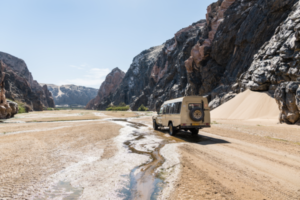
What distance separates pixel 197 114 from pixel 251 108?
61.1 ft

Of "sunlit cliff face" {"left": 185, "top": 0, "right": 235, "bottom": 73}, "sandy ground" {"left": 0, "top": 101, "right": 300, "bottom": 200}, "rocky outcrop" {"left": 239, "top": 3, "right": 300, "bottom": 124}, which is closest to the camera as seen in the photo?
"sandy ground" {"left": 0, "top": 101, "right": 300, "bottom": 200}

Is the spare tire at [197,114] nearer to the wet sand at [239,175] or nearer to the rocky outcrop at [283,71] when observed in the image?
the wet sand at [239,175]

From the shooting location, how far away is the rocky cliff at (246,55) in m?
20.5

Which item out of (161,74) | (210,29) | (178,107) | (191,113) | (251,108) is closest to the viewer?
(191,113)

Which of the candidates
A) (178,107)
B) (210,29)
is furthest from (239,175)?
(210,29)

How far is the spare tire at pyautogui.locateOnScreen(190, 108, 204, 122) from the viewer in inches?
443

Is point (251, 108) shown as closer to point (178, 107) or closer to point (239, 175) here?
point (178, 107)

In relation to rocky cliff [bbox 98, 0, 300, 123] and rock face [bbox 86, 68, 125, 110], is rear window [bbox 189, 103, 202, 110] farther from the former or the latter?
rock face [bbox 86, 68, 125, 110]

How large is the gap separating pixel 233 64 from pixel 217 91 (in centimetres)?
816

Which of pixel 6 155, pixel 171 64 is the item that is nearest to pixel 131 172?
pixel 6 155

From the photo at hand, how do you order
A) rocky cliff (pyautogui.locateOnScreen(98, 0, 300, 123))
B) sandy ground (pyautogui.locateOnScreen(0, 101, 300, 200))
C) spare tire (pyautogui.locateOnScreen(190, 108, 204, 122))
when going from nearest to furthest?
1. sandy ground (pyautogui.locateOnScreen(0, 101, 300, 200))
2. spare tire (pyautogui.locateOnScreen(190, 108, 204, 122))
3. rocky cliff (pyautogui.locateOnScreen(98, 0, 300, 123))

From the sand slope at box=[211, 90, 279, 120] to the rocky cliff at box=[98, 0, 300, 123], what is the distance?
1.82 m

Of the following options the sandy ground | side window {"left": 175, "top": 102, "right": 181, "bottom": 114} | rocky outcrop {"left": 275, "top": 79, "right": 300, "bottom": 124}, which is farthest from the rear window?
rocky outcrop {"left": 275, "top": 79, "right": 300, "bottom": 124}

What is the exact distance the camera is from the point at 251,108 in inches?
1005
